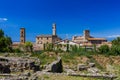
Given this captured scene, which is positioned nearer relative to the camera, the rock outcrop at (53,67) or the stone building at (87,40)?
the rock outcrop at (53,67)

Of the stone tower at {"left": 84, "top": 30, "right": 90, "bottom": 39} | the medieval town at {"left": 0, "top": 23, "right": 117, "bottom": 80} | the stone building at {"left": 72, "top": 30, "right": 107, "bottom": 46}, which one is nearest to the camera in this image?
the medieval town at {"left": 0, "top": 23, "right": 117, "bottom": 80}

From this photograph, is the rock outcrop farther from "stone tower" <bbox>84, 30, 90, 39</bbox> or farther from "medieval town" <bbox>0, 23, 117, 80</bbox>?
"stone tower" <bbox>84, 30, 90, 39</bbox>

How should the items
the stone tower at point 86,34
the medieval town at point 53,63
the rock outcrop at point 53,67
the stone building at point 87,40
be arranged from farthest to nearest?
1. the stone tower at point 86,34
2. the stone building at point 87,40
3. the rock outcrop at point 53,67
4. the medieval town at point 53,63

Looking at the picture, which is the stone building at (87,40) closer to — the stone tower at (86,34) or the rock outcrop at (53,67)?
the stone tower at (86,34)

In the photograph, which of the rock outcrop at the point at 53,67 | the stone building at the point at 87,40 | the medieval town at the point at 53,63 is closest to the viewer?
the medieval town at the point at 53,63

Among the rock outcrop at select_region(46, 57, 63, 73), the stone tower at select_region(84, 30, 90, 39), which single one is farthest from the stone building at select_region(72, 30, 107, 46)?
the rock outcrop at select_region(46, 57, 63, 73)

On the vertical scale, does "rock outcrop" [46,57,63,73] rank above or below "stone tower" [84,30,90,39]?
below

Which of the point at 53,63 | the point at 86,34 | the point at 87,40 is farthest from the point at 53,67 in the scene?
the point at 86,34

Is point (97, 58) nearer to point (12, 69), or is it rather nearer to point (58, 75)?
point (12, 69)

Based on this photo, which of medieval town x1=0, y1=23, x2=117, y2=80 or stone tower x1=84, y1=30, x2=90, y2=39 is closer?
medieval town x1=0, y1=23, x2=117, y2=80

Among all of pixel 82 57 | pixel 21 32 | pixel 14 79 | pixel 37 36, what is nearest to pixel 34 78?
pixel 14 79

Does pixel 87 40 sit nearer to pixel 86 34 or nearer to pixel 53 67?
pixel 86 34

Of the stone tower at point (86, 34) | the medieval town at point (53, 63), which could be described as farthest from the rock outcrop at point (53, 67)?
the stone tower at point (86, 34)

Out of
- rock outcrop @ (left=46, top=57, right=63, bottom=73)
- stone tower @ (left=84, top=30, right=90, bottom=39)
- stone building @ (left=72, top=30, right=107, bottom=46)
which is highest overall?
stone tower @ (left=84, top=30, right=90, bottom=39)
